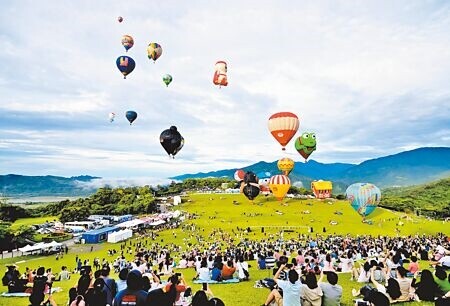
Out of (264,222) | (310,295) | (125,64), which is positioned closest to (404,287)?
(310,295)

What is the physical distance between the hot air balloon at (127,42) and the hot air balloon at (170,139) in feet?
49.5

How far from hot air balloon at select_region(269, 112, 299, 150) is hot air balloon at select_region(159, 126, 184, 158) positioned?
346 inches

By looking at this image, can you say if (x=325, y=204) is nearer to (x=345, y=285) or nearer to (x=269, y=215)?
(x=269, y=215)

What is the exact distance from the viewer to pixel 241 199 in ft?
290

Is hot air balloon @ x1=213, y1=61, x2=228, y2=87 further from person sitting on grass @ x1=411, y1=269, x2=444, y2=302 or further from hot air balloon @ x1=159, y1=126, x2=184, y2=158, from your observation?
person sitting on grass @ x1=411, y1=269, x2=444, y2=302

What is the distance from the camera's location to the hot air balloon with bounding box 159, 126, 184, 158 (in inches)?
1259

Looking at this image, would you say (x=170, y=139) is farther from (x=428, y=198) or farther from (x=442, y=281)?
(x=428, y=198)

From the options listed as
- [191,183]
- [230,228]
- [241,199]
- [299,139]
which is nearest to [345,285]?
[299,139]

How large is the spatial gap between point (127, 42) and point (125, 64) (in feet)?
14.8

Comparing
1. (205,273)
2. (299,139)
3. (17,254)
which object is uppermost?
(299,139)

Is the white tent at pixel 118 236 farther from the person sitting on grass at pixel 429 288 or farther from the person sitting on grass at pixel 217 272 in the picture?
the person sitting on grass at pixel 429 288

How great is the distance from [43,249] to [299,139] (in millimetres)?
30886

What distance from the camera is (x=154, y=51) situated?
138ft

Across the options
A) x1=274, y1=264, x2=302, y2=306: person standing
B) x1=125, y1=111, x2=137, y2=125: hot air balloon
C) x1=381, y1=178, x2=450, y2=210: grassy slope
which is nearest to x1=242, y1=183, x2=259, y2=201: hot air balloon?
x1=125, y1=111, x2=137, y2=125: hot air balloon
